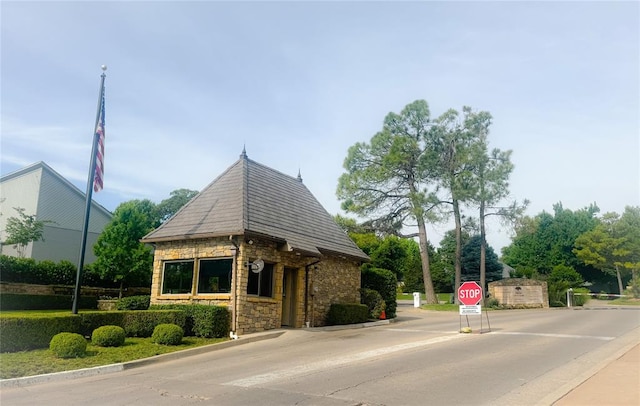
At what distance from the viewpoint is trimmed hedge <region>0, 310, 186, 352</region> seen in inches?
473

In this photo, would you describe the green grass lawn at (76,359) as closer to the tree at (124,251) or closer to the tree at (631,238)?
the tree at (124,251)

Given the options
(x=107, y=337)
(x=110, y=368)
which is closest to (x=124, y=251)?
(x=107, y=337)

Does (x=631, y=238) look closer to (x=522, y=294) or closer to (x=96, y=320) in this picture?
(x=522, y=294)

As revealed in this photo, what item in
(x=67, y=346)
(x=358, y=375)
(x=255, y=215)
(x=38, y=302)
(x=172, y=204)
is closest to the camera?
(x=358, y=375)

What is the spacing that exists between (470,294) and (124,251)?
23.3 m

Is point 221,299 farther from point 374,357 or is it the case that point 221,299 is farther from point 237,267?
point 374,357

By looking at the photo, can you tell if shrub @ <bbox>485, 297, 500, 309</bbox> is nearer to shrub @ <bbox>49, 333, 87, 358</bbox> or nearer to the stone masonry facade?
the stone masonry facade

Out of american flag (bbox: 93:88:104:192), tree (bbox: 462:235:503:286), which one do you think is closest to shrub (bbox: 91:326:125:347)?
american flag (bbox: 93:88:104:192)

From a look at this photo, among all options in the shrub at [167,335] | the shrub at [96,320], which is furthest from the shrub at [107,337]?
the shrub at [167,335]

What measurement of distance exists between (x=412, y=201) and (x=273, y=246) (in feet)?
68.5

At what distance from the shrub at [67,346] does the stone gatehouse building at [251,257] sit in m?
5.37

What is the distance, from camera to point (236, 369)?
425 inches

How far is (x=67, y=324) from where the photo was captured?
1330cm

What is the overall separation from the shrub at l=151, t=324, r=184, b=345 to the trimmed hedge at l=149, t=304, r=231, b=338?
1.42 m
